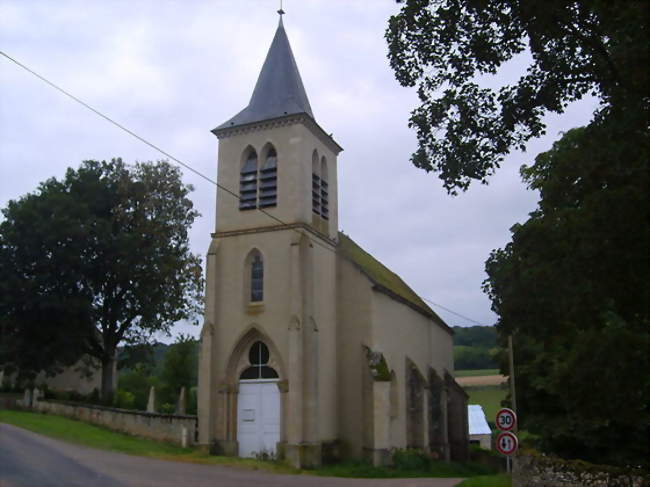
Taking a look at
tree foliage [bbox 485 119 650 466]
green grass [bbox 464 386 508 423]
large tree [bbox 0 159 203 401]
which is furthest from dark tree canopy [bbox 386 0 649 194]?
green grass [bbox 464 386 508 423]

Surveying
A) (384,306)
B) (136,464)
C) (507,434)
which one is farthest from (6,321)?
(507,434)

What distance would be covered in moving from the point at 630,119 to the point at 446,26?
4382 mm

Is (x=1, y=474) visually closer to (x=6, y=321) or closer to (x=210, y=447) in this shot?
(x=210, y=447)

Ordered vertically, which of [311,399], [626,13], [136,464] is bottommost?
[136,464]

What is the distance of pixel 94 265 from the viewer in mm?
32656

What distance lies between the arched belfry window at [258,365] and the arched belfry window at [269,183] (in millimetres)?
5549

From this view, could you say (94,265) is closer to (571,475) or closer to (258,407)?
(258,407)

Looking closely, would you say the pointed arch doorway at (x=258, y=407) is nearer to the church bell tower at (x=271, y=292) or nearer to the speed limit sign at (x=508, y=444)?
the church bell tower at (x=271, y=292)

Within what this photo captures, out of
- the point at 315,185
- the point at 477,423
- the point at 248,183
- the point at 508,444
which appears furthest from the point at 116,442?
the point at 477,423

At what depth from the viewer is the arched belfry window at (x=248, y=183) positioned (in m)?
26.2

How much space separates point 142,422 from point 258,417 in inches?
201

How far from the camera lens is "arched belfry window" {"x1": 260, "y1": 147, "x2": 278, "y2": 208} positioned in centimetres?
2591

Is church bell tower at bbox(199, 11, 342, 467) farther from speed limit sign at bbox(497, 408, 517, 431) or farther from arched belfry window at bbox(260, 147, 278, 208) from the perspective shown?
speed limit sign at bbox(497, 408, 517, 431)

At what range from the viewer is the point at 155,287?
112ft
